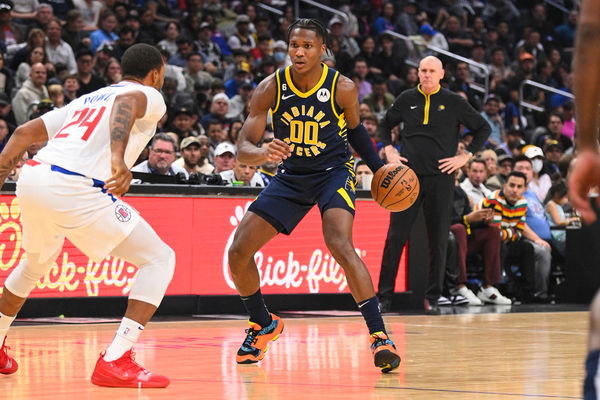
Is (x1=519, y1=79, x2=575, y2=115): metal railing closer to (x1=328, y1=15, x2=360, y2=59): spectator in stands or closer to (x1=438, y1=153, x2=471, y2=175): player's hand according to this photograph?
(x1=328, y1=15, x2=360, y2=59): spectator in stands

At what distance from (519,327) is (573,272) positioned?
4171mm

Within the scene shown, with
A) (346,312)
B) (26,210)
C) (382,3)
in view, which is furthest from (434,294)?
(382,3)

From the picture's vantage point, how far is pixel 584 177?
8.35ft

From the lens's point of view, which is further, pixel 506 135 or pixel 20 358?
pixel 506 135

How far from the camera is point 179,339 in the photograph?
7.90m

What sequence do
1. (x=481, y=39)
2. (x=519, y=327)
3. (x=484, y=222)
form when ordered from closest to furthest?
1. (x=519, y=327)
2. (x=484, y=222)
3. (x=481, y=39)

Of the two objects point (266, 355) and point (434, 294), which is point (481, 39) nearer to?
point (434, 294)

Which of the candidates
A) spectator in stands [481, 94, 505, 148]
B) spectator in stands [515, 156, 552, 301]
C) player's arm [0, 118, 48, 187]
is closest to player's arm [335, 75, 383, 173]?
player's arm [0, 118, 48, 187]

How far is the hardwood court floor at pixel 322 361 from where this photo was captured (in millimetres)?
5164

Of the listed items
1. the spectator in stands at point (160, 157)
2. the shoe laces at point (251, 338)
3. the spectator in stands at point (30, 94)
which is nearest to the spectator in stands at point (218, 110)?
the spectator in stands at point (30, 94)

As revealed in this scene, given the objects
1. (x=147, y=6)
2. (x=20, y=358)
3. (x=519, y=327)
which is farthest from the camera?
(x=147, y=6)

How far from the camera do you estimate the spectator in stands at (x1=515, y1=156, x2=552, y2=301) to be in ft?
42.6

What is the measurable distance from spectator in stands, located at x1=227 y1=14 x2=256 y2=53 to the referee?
787 cm

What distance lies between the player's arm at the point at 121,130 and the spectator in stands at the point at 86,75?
8647mm
